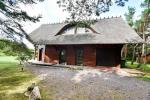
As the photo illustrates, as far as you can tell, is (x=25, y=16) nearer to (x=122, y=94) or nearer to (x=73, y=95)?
(x=73, y=95)

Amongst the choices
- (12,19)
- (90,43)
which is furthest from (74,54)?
(12,19)

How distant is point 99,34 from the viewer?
26.8 metres

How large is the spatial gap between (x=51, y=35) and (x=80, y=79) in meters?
15.4

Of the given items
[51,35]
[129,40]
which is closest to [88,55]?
[129,40]

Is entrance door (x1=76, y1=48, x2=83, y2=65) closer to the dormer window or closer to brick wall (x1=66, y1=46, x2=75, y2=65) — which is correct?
brick wall (x1=66, y1=46, x2=75, y2=65)

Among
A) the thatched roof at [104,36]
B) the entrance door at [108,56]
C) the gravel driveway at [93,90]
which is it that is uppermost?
the thatched roof at [104,36]

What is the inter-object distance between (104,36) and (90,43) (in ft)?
6.53

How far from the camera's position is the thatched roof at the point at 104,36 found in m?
24.8

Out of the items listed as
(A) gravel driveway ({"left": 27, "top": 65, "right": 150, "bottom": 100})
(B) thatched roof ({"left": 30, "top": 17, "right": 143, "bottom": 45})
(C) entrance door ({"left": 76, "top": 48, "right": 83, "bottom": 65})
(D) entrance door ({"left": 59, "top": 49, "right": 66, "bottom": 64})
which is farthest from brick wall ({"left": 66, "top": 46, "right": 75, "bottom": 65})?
(A) gravel driveway ({"left": 27, "top": 65, "right": 150, "bottom": 100})

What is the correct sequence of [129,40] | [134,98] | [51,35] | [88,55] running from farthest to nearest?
[51,35]
[88,55]
[129,40]
[134,98]

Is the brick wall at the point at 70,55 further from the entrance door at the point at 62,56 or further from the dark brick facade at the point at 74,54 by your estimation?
the entrance door at the point at 62,56

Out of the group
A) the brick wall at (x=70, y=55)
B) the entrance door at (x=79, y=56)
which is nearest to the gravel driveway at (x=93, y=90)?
the entrance door at (x=79, y=56)

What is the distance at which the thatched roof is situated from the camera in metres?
24.8

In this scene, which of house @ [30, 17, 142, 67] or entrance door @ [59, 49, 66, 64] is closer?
house @ [30, 17, 142, 67]
